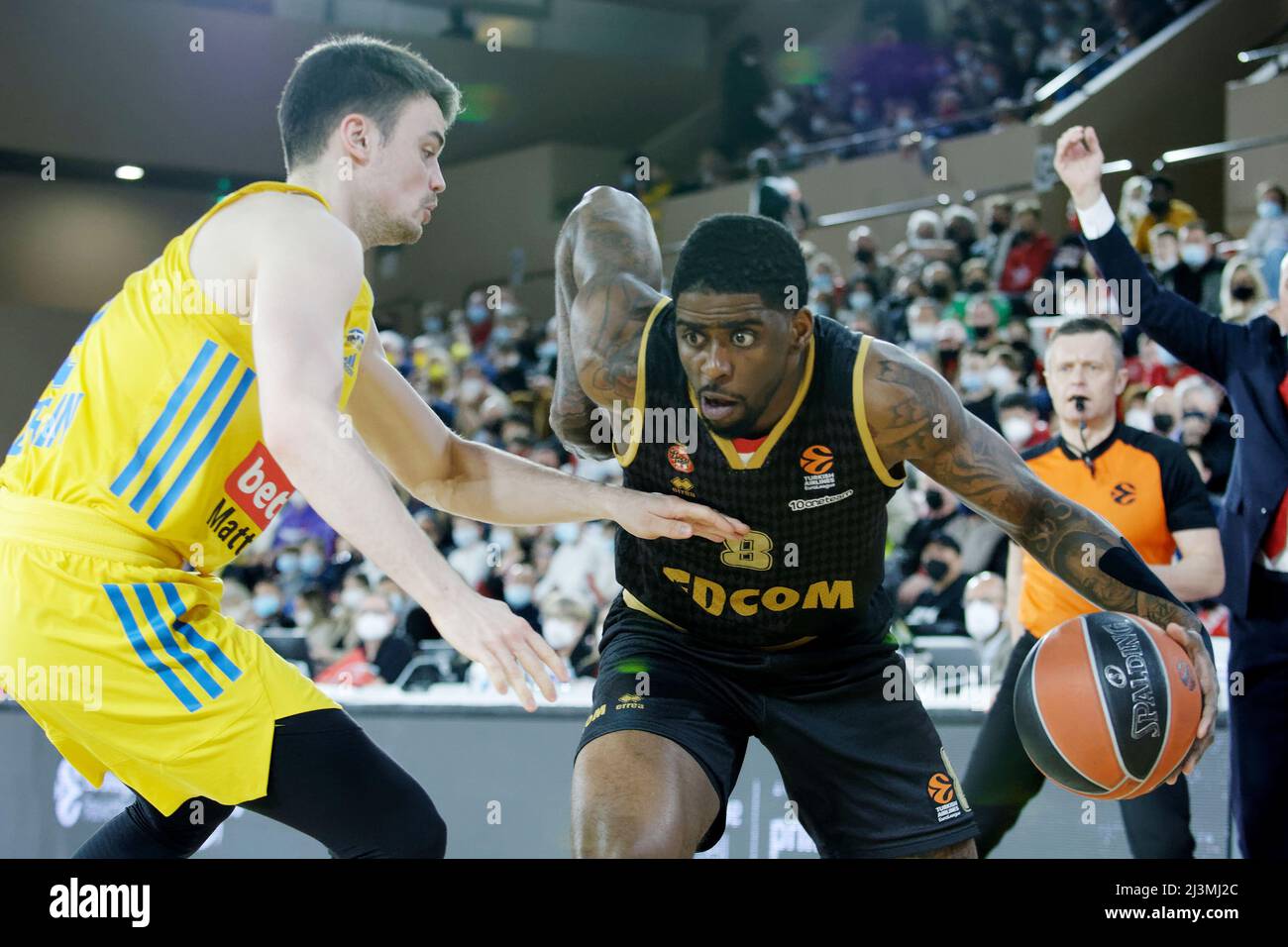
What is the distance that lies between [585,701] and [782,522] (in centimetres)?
218

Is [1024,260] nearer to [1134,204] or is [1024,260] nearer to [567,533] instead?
[1134,204]

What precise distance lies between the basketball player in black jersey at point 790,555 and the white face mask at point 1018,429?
3.80 meters

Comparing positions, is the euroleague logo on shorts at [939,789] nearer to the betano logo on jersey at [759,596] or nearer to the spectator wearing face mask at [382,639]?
the betano logo on jersey at [759,596]

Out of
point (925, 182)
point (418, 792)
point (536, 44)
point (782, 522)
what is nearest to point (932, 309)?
point (925, 182)

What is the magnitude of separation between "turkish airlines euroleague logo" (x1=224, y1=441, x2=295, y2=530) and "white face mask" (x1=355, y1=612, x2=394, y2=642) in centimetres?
528

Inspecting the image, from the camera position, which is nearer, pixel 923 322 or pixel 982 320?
pixel 982 320

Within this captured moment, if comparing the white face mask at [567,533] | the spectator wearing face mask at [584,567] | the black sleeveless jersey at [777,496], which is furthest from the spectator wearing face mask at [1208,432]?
the black sleeveless jersey at [777,496]

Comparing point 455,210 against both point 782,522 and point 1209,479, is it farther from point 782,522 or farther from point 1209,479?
point 782,522

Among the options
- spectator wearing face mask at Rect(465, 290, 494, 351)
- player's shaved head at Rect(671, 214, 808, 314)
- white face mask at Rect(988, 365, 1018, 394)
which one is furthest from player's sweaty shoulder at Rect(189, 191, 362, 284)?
spectator wearing face mask at Rect(465, 290, 494, 351)

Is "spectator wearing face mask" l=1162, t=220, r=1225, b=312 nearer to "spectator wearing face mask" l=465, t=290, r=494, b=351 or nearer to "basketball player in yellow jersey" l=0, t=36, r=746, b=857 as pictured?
"basketball player in yellow jersey" l=0, t=36, r=746, b=857

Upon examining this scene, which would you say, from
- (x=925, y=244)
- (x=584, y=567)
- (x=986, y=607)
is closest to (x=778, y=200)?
(x=925, y=244)

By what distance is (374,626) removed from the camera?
773 centimetres

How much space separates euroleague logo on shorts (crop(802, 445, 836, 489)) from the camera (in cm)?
292

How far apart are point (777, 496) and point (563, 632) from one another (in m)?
3.92
